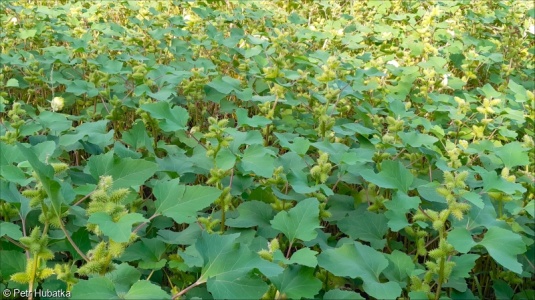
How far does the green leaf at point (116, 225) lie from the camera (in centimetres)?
111

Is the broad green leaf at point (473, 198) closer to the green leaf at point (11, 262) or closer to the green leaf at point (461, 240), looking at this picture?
the green leaf at point (461, 240)

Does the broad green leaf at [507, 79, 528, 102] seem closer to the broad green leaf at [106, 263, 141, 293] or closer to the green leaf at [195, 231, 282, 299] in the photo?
the green leaf at [195, 231, 282, 299]

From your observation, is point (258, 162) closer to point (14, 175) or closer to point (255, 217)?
point (255, 217)

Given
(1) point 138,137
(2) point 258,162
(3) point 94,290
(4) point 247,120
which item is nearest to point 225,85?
(4) point 247,120

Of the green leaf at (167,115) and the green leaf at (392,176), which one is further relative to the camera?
the green leaf at (167,115)

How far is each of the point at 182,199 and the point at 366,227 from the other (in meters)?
0.68

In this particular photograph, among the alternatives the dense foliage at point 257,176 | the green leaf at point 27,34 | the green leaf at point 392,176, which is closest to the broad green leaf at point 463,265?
the dense foliage at point 257,176

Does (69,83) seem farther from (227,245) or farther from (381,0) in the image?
(381,0)

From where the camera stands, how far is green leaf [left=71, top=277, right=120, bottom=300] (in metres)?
1.05

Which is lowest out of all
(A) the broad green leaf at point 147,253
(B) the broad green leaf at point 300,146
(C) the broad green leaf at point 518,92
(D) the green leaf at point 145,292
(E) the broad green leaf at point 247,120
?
(C) the broad green leaf at point 518,92

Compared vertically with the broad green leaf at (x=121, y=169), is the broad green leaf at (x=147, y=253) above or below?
below

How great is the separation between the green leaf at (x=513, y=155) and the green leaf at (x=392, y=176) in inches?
21.8

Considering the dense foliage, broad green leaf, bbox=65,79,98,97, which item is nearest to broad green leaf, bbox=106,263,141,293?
the dense foliage

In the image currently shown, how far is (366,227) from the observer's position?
69.2 inches
